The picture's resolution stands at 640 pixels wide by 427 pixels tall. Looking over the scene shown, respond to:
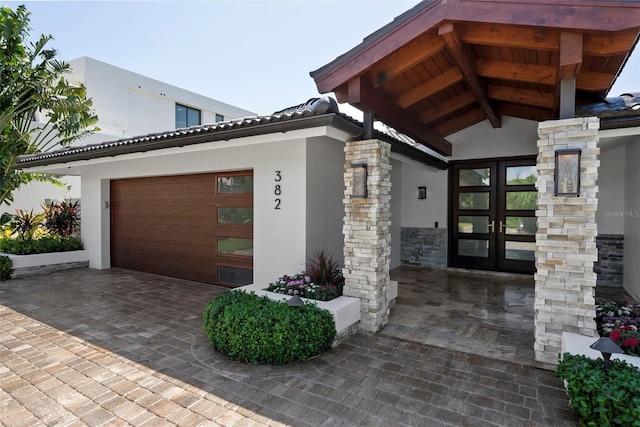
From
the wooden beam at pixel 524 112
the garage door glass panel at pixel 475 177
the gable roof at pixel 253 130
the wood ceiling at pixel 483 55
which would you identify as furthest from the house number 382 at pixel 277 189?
the garage door glass panel at pixel 475 177

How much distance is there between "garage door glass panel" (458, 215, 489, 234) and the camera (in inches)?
417

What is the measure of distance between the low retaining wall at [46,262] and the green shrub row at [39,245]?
0.99 ft

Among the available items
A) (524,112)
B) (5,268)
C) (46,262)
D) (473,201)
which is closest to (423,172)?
(473,201)

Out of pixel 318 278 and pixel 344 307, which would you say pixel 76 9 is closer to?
pixel 318 278

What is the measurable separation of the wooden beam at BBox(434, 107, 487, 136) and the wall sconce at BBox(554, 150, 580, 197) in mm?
5488

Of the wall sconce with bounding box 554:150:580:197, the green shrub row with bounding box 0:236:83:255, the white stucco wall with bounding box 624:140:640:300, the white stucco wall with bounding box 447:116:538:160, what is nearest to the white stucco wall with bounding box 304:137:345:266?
the wall sconce with bounding box 554:150:580:197

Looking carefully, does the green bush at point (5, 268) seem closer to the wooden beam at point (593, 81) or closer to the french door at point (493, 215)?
the french door at point (493, 215)

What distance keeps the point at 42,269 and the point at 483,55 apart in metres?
12.6

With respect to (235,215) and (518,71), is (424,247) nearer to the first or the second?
(235,215)

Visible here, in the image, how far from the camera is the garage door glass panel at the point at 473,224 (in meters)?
10.6

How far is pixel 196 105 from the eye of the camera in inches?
915

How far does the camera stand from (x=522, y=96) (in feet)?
24.5

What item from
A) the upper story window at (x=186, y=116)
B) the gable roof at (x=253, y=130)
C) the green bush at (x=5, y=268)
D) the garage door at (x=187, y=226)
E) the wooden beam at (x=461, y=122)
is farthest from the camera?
the upper story window at (x=186, y=116)

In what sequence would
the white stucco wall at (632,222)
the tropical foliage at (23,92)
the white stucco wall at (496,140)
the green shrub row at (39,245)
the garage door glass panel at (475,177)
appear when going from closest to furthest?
the white stucco wall at (632,222)
the white stucco wall at (496,140)
the green shrub row at (39,245)
the garage door glass panel at (475,177)
the tropical foliage at (23,92)
